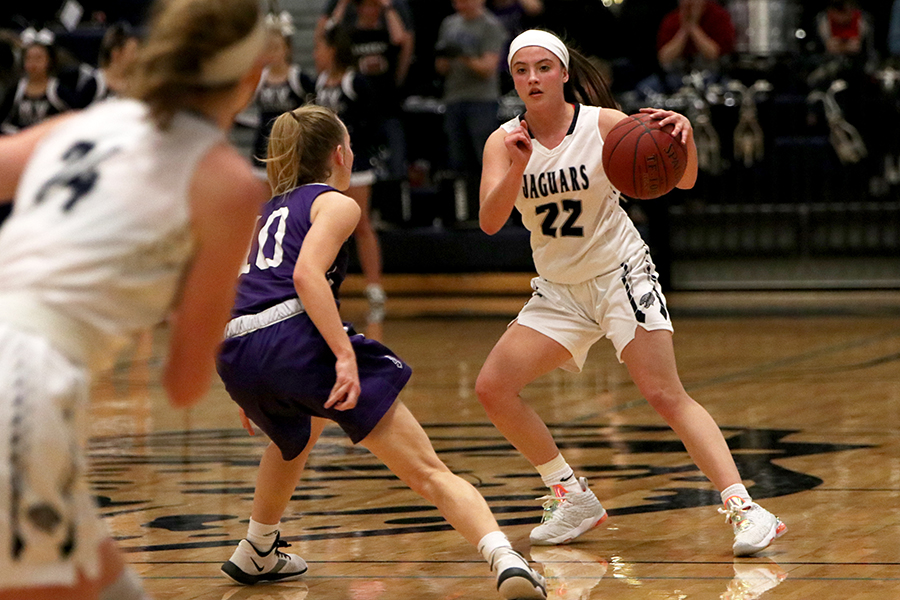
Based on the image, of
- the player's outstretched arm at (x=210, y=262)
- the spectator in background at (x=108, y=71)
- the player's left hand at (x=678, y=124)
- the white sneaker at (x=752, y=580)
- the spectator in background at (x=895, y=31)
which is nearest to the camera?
the player's outstretched arm at (x=210, y=262)

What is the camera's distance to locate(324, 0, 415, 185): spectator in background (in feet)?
37.4

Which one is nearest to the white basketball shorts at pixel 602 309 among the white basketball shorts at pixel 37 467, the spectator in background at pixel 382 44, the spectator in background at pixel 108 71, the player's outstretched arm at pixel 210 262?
the player's outstretched arm at pixel 210 262

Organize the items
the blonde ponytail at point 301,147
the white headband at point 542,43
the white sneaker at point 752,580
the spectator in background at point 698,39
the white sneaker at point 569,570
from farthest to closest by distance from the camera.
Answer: the spectator in background at point 698,39 < the white headband at point 542,43 < the blonde ponytail at point 301,147 < the white sneaker at point 569,570 < the white sneaker at point 752,580

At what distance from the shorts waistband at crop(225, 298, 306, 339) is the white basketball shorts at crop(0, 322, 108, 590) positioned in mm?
1534

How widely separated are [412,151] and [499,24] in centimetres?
189

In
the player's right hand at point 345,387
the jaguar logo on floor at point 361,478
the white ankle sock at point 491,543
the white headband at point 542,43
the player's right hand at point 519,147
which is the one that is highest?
the white headband at point 542,43

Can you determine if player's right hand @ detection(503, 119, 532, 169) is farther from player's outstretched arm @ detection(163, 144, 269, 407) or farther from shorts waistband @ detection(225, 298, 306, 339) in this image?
player's outstretched arm @ detection(163, 144, 269, 407)

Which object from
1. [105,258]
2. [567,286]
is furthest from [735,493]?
[105,258]

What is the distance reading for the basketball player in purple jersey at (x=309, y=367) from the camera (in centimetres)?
342

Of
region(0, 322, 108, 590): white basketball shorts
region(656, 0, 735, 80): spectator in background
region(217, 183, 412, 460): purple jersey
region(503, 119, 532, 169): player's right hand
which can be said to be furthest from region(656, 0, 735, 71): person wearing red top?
region(0, 322, 108, 590): white basketball shorts

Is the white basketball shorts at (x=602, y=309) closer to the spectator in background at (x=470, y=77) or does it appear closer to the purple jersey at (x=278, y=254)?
the purple jersey at (x=278, y=254)

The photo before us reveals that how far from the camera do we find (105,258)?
2076mm

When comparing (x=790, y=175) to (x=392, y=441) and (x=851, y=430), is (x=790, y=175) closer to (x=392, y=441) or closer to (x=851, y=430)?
(x=851, y=430)

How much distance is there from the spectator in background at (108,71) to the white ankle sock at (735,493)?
5.76m
